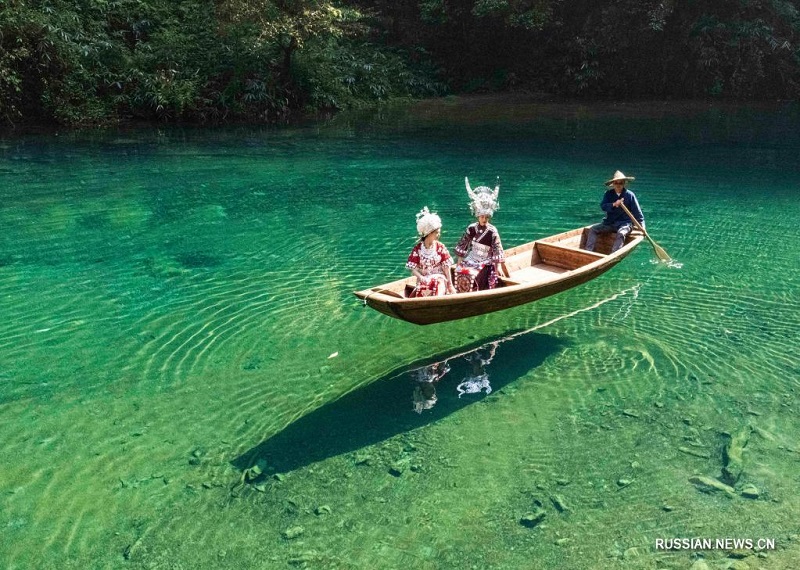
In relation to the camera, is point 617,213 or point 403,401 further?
point 617,213

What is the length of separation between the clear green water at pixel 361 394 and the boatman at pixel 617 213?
0.67m

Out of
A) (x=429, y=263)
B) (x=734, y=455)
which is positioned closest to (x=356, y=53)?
(x=429, y=263)

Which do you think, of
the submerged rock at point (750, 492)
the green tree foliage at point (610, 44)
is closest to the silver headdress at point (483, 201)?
the submerged rock at point (750, 492)

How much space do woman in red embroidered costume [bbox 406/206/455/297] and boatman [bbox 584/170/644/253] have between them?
130 inches

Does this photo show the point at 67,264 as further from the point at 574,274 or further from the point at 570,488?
the point at 570,488

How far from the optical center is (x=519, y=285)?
719 centimetres

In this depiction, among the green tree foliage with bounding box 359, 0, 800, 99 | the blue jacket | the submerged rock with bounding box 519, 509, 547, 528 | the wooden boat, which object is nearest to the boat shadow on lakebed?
the wooden boat

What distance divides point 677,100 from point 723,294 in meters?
21.7

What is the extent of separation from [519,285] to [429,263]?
3.00 ft

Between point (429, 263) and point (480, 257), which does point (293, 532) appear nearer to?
point (429, 263)

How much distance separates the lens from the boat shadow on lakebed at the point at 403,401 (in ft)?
20.4

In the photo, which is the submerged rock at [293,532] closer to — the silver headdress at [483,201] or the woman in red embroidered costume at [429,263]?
the woman in red embroidered costume at [429,263]

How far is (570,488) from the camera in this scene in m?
5.73

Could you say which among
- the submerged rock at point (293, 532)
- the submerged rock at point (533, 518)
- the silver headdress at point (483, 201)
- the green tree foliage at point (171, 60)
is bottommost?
the submerged rock at point (293, 532)
